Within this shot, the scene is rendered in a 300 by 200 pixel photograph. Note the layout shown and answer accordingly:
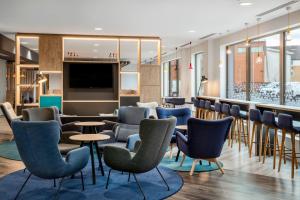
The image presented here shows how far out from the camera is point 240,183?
4.86m

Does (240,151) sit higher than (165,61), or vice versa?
(165,61)

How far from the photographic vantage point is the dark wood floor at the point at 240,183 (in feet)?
14.2

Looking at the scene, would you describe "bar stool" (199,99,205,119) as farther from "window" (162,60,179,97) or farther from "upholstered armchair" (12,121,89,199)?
"upholstered armchair" (12,121,89,199)

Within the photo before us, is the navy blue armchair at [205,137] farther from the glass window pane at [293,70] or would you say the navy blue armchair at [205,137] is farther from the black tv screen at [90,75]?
the black tv screen at [90,75]

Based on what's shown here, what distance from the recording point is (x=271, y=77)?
815 centimetres

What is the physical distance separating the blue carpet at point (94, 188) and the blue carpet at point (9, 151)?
1.34 meters

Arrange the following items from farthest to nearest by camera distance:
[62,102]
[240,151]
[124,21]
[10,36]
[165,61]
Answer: [165,61], [10,36], [62,102], [124,21], [240,151]

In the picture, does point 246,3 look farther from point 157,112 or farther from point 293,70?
point 157,112

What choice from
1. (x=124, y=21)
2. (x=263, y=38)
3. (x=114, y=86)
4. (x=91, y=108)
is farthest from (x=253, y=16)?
(x=91, y=108)

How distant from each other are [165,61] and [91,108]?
8.17 m

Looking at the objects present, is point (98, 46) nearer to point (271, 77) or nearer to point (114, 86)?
point (114, 86)

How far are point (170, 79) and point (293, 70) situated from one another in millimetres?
9726

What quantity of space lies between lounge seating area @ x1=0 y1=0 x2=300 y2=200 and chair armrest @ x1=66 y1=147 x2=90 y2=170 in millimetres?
16

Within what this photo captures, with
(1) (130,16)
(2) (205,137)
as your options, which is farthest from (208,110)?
(2) (205,137)
